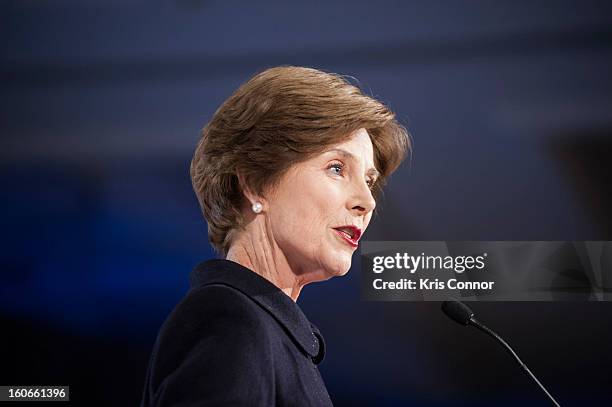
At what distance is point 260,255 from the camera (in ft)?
3.97

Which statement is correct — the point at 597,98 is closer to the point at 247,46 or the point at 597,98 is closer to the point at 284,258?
the point at 247,46

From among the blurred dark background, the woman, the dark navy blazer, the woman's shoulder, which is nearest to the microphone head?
the woman

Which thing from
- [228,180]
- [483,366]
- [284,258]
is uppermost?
[228,180]

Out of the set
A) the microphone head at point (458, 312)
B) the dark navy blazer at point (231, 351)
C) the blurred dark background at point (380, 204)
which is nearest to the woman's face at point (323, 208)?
the dark navy blazer at point (231, 351)

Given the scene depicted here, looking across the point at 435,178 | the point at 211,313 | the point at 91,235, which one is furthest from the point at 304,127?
the point at 91,235

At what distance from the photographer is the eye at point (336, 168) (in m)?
1.20

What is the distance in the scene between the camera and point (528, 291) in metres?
2.40

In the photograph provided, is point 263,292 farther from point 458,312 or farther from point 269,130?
point 458,312

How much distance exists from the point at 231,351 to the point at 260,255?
0.31 metres

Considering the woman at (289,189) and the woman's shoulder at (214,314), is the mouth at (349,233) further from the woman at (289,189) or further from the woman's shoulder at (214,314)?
the woman's shoulder at (214,314)

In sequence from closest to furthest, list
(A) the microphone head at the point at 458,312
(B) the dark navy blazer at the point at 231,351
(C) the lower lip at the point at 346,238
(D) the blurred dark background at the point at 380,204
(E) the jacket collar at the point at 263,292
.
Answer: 1. (B) the dark navy blazer at the point at 231,351
2. (E) the jacket collar at the point at 263,292
3. (C) the lower lip at the point at 346,238
4. (A) the microphone head at the point at 458,312
5. (D) the blurred dark background at the point at 380,204

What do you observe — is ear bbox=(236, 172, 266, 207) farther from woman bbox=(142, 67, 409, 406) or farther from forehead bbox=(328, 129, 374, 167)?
forehead bbox=(328, 129, 374, 167)

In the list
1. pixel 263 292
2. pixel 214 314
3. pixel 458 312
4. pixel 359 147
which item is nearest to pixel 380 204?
pixel 458 312

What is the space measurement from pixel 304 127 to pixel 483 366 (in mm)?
1441
